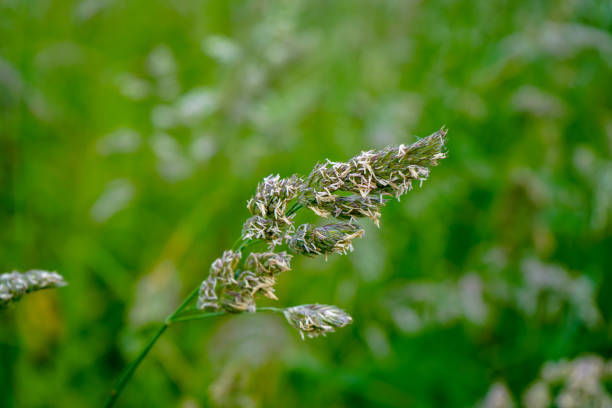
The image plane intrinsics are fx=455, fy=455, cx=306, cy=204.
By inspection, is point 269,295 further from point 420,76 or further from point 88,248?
point 420,76

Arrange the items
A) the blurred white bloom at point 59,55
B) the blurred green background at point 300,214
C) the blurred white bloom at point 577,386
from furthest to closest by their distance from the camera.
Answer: the blurred white bloom at point 59,55 → the blurred green background at point 300,214 → the blurred white bloom at point 577,386

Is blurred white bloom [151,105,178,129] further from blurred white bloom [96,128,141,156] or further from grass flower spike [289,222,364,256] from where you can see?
grass flower spike [289,222,364,256]

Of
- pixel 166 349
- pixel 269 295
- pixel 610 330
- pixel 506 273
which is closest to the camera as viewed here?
pixel 269 295

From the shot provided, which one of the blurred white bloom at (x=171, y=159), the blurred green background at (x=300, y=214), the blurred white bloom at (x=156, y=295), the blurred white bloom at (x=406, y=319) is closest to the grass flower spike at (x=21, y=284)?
the blurred green background at (x=300, y=214)

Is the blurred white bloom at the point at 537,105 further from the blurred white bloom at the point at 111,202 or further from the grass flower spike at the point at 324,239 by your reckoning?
the blurred white bloom at the point at 111,202

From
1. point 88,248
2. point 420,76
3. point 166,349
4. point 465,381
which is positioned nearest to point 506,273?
point 465,381

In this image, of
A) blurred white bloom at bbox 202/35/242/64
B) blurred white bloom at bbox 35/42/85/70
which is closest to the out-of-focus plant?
blurred white bloom at bbox 202/35/242/64
